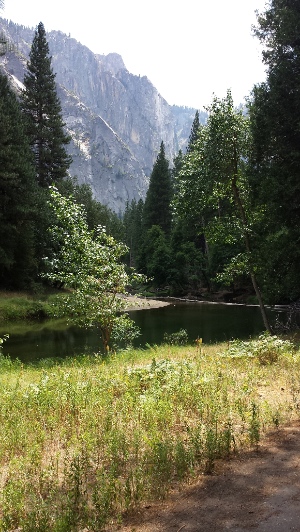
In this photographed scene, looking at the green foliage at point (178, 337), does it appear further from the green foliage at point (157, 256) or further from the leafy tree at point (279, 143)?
the green foliage at point (157, 256)

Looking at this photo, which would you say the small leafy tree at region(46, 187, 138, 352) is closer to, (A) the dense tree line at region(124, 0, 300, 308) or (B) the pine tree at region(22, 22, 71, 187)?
(A) the dense tree line at region(124, 0, 300, 308)

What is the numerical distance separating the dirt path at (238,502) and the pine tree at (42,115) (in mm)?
44003

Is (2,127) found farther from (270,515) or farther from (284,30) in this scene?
(270,515)

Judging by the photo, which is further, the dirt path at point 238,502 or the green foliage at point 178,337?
the green foliage at point 178,337

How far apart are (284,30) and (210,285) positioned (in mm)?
42668

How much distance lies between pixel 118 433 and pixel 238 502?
5.80ft

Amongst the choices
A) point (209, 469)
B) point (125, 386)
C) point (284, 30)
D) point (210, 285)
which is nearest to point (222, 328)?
point (284, 30)

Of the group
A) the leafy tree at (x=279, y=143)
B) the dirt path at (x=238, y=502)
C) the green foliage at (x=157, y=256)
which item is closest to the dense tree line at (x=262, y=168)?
the leafy tree at (x=279, y=143)

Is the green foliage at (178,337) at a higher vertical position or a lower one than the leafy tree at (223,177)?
lower

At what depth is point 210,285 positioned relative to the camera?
56.1m

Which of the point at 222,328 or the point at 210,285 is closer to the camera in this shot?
the point at 222,328

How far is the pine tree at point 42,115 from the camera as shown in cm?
4503

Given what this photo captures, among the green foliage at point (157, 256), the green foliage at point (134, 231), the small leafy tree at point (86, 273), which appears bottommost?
the small leafy tree at point (86, 273)

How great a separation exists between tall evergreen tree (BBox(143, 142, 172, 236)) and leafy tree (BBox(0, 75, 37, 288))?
36478 mm
